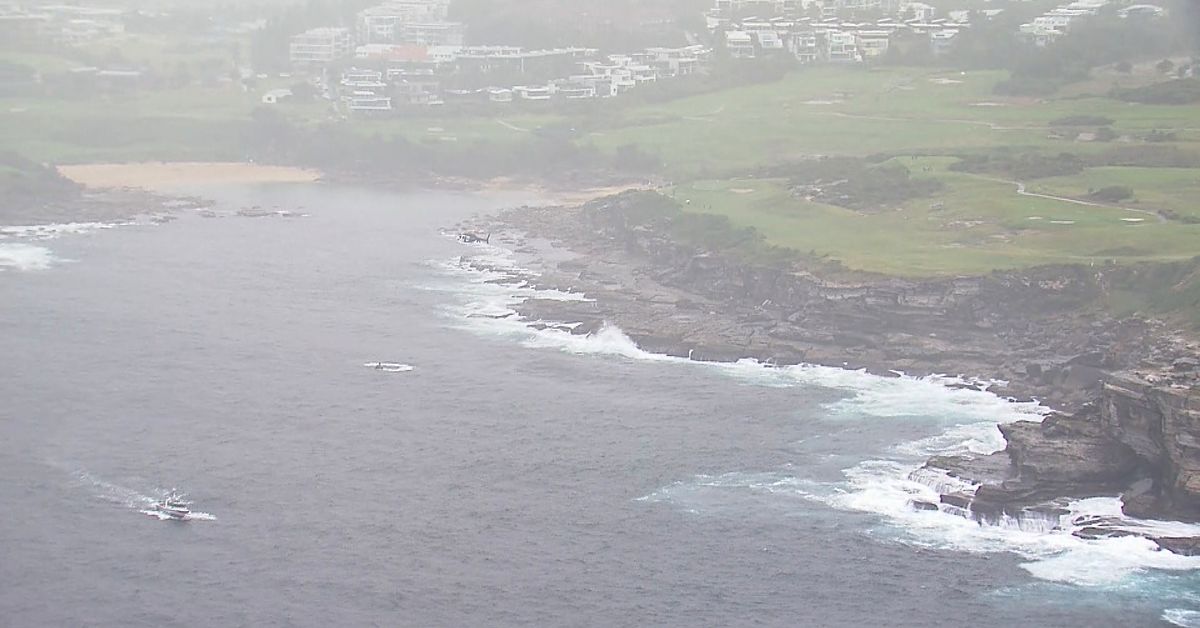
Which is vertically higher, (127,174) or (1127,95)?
(1127,95)

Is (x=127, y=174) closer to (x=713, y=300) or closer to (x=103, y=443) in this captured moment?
(x=713, y=300)

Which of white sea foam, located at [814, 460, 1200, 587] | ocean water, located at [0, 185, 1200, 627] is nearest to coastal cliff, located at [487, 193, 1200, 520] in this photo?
white sea foam, located at [814, 460, 1200, 587]

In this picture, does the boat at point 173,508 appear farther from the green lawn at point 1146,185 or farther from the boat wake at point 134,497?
the green lawn at point 1146,185

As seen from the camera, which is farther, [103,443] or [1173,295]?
[1173,295]

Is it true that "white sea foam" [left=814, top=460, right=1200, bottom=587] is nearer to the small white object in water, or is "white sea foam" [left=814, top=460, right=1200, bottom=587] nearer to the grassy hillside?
the small white object in water

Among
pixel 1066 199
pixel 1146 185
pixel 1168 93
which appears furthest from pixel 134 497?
pixel 1168 93

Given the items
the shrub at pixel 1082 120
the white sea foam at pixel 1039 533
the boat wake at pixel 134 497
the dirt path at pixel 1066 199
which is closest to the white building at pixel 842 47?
the shrub at pixel 1082 120

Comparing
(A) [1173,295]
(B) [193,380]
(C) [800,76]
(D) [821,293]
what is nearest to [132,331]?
(B) [193,380]
